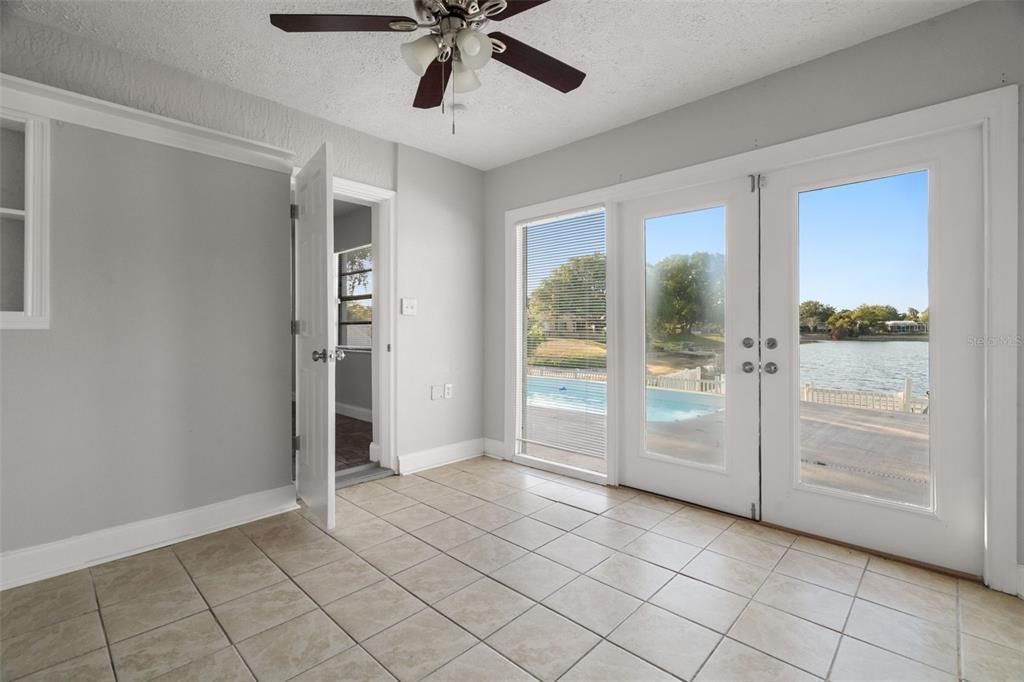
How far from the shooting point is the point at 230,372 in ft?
9.08

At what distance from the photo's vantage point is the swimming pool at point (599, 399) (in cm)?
300

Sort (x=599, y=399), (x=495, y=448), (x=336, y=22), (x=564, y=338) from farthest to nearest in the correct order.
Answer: (x=495, y=448) → (x=564, y=338) → (x=599, y=399) → (x=336, y=22)

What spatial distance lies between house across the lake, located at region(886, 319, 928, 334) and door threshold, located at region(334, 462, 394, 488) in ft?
10.9

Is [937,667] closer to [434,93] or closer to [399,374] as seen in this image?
[434,93]

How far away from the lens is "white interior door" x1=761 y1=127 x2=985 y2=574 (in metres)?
2.14

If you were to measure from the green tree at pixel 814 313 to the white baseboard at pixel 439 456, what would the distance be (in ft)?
9.02

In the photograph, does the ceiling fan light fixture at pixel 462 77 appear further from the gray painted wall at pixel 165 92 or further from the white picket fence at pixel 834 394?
the white picket fence at pixel 834 394

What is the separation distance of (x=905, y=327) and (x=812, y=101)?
4.21ft

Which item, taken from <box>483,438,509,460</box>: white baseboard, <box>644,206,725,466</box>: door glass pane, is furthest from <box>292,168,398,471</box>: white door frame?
<box>644,206,725,466</box>: door glass pane

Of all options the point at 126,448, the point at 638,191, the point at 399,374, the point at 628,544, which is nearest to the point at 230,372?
the point at 126,448

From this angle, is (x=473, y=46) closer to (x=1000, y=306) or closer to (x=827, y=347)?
(x=827, y=347)

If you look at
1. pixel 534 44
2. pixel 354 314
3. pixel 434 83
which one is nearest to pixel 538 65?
pixel 434 83

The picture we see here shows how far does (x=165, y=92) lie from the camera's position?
8.38 ft

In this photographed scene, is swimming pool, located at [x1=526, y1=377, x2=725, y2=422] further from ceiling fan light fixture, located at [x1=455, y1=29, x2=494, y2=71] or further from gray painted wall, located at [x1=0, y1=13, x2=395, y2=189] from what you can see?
ceiling fan light fixture, located at [x1=455, y1=29, x2=494, y2=71]
